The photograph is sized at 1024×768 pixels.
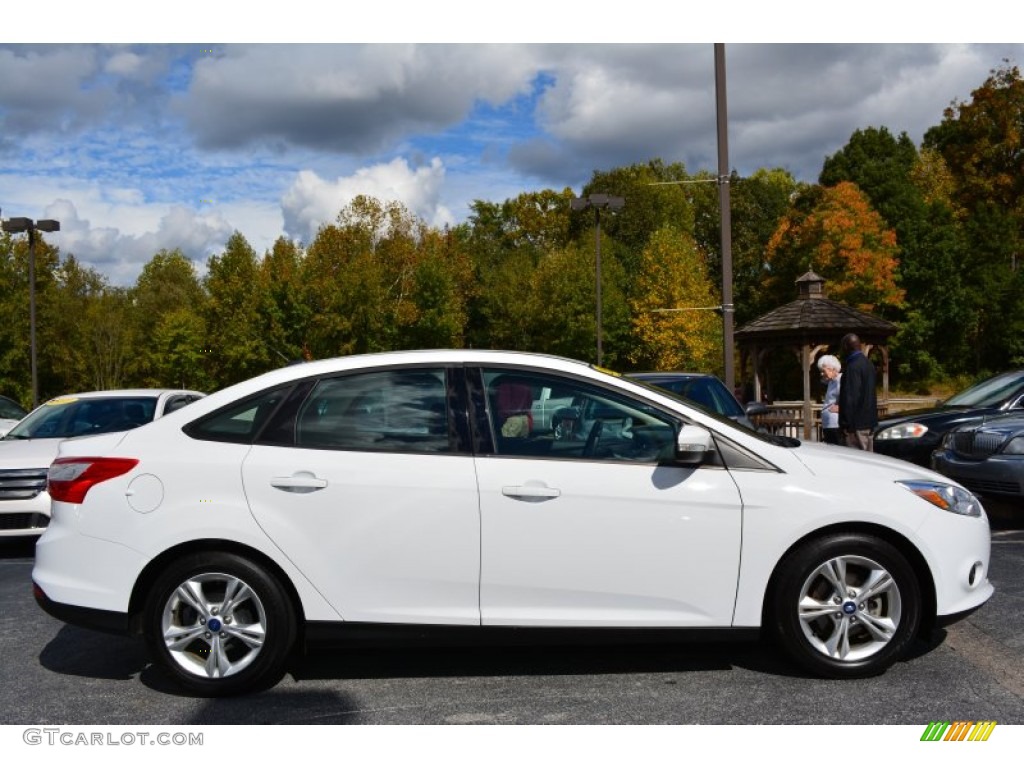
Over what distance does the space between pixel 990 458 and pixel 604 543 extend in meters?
5.90

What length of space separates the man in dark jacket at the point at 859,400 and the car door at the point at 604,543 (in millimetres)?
6839

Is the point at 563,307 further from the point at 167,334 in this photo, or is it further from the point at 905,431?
the point at 905,431

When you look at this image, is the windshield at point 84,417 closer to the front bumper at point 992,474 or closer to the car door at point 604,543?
the car door at point 604,543

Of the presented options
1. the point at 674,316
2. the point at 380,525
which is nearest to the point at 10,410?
the point at 380,525

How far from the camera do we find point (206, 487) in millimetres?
4406

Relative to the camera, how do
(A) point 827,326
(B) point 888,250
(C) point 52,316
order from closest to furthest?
(A) point 827,326 < (B) point 888,250 < (C) point 52,316

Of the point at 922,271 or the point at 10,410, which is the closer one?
the point at 10,410

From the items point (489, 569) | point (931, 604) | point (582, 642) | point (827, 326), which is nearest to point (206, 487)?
point (489, 569)

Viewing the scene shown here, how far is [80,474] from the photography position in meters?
4.52

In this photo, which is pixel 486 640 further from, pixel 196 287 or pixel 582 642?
pixel 196 287

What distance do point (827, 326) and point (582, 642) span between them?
2277cm

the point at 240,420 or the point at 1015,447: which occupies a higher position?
the point at 240,420

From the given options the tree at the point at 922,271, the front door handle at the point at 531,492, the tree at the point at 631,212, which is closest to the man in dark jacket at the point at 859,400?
the front door handle at the point at 531,492

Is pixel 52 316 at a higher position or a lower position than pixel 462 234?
lower
